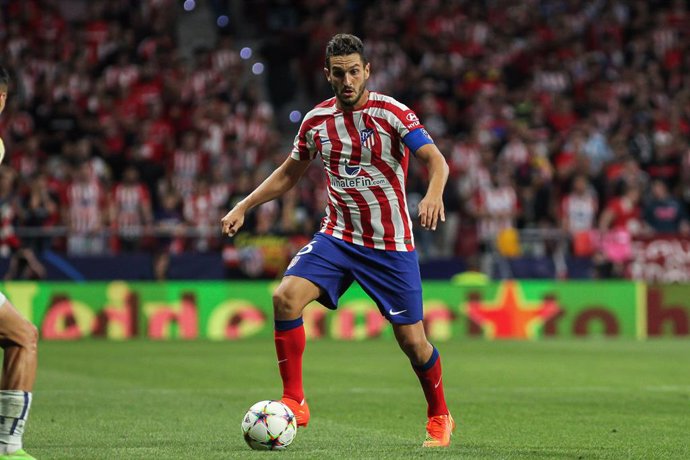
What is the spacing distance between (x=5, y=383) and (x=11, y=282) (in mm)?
13206

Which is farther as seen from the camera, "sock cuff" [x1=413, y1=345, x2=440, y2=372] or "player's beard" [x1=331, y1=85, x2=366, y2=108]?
"sock cuff" [x1=413, y1=345, x2=440, y2=372]

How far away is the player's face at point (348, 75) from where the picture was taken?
24.5ft

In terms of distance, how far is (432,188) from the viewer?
7.11m

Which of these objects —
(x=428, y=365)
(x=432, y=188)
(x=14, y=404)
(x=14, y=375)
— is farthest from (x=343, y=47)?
(x=14, y=404)

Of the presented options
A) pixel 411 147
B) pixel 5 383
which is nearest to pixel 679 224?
pixel 411 147

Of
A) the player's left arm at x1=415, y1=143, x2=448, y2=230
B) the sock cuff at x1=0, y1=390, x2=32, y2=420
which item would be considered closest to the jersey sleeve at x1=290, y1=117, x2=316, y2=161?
the player's left arm at x1=415, y1=143, x2=448, y2=230

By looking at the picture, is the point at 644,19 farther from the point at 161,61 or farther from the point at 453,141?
the point at 161,61

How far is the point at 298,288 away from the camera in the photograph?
7.58 metres

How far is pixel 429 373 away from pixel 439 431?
34cm

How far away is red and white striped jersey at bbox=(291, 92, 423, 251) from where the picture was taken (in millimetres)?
7613

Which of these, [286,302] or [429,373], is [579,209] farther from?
[286,302]

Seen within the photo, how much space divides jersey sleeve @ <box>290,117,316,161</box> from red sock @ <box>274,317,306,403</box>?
1001mm

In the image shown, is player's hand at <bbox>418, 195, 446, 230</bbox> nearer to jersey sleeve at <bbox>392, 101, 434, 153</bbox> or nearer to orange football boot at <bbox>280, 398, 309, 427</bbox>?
jersey sleeve at <bbox>392, 101, 434, 153</bbox>

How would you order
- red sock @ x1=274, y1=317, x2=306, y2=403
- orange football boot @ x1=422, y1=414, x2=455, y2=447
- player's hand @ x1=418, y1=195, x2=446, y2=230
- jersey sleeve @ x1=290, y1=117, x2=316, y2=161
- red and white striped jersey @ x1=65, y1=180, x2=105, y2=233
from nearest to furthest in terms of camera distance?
player's hand @ x1=418, y1=195, x2=446, y2=230
orange football boot @ x1=422, y1=414, x2=455, y2=447
red sock @ x1=274, y1=317, x2=306, y2=403
jersey sleeve @ x1=290, y1=117, x2=316, y2=161
red and white striped jersey @ x1=65, y1=180, x2=105, y2=233
